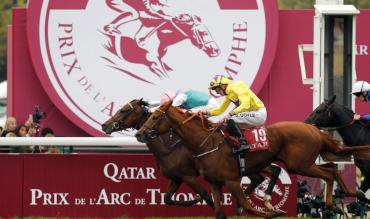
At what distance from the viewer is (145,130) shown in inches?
471

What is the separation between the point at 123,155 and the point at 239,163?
1.69m

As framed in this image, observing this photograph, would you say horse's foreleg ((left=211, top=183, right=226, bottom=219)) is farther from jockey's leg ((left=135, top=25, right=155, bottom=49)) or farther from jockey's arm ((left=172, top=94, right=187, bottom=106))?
jockey's leg ((left=135, top=25, right=155, bottom=49))

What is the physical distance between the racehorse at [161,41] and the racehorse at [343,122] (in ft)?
9.90

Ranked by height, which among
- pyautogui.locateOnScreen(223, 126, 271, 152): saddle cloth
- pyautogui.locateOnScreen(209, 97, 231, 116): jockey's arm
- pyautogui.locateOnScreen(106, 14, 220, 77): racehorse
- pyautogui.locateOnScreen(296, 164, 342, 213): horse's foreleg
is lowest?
pyautogui.locateOnScreen(296, 164, 342, 213): horse's foreleg

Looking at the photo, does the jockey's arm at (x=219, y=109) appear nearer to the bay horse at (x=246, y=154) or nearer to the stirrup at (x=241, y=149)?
the bay horse at (x=246, y=154)

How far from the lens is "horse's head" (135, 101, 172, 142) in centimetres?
1196

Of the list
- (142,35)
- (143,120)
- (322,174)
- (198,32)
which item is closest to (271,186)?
(322,174)

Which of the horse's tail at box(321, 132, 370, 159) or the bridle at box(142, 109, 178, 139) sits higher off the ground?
the bridle at box(142, 109, 178, 139)

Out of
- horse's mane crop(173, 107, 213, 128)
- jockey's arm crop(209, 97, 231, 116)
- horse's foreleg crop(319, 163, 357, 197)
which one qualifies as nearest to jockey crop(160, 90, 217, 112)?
jockey's arm crop(209, 97, 231, 116)

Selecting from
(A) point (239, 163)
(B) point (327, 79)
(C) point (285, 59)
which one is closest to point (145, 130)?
(A) point (239, 163)

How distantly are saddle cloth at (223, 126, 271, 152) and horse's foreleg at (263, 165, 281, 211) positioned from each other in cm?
58

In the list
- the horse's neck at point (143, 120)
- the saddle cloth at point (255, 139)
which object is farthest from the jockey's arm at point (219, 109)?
the horse's neck at point (143, 120)

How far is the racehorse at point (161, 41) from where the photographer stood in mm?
15711

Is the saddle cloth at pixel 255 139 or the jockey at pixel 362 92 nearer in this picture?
the saddle cloth at pixel 255 139
